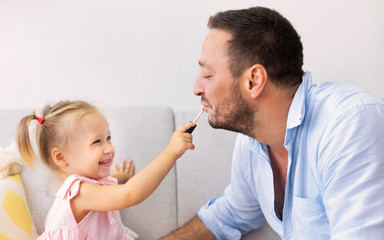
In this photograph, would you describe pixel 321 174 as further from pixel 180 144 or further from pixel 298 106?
pixel 180 144

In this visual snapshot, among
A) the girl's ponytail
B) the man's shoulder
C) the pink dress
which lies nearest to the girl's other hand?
the pink dress

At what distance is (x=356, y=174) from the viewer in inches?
38.0

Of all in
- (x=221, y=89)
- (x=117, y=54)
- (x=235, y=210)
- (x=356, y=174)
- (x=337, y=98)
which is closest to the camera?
(x=356, y=174)

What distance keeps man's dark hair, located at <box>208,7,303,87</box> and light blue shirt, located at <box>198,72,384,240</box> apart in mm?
72

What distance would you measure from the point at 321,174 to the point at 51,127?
0.89 m

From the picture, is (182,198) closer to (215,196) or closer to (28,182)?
(215,196)

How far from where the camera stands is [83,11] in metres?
1.79

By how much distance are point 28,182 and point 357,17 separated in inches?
58.7

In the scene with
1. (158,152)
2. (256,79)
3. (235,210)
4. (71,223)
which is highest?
(256,79)

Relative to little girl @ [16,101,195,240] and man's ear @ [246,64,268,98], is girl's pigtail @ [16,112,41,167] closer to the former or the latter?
little girl @ [16,101,195,240]

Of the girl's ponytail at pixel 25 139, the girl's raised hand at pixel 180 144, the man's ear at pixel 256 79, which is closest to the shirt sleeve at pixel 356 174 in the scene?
the man's ear at pixel 256 79

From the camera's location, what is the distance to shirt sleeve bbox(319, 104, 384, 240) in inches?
37.1

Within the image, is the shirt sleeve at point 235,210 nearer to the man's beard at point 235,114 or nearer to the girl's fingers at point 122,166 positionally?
the man's beard at point 235,114

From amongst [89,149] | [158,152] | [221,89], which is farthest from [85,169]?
[221,89]
